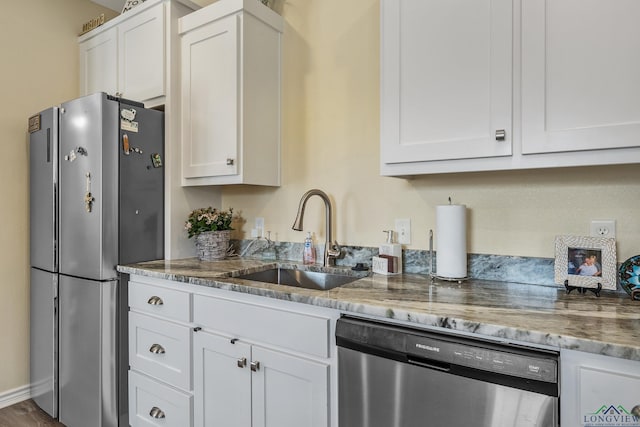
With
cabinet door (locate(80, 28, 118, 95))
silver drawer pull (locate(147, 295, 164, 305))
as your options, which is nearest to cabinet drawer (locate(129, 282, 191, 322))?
silver drawer pull (locate(147, 295, 164, 305))

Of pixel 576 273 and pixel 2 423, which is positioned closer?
pixel 576 273

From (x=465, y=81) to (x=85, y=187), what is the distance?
1926 millimetres

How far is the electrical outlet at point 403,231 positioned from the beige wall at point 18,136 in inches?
94.9

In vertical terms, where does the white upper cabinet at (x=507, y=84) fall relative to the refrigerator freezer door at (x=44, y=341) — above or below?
above

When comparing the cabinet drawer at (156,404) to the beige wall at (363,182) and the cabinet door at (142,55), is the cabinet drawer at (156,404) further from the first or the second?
the cabinet door at (142,55)

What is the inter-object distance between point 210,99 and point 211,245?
2.70 feet

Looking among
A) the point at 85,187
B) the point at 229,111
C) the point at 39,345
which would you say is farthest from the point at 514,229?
the point at 39,345

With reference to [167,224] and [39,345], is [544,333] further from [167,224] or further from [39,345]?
[39,345]

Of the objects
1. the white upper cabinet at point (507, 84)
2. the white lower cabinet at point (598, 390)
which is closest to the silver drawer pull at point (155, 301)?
the white upper cabinet at point (507, 84)

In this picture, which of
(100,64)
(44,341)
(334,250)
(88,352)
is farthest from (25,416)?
(100,64)

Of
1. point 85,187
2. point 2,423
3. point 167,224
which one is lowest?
point 2,423

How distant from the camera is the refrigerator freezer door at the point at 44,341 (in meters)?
2.20

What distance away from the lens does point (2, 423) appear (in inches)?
86.6

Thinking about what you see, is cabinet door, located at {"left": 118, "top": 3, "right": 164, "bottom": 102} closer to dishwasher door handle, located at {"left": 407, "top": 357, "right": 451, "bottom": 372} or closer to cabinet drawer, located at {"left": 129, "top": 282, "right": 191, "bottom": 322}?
cabinet drawer, located at {"left": 129, "top": 282, "right": 191, "bottom": 322}
